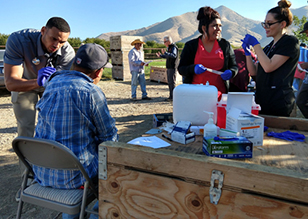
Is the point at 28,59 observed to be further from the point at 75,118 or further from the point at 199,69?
the point at 199,69

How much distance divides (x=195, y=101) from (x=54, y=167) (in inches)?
39.7

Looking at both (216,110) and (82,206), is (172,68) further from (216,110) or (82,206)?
(82,206)

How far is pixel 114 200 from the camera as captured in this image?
1.17 meters

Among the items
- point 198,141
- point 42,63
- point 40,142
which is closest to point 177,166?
point 198,141

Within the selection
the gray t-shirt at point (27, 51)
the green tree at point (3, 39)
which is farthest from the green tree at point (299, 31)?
Result: the green tree at point (3, 39)

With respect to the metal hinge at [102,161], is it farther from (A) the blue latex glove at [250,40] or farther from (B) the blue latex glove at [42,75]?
(A) the blue latex glove at [250,40]

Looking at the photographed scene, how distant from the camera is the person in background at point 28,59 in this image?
7.50 feet

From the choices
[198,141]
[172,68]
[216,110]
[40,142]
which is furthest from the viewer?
[172,68]

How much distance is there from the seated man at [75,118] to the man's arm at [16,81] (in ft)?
3.15

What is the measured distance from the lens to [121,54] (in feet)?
36.3

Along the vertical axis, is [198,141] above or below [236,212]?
above

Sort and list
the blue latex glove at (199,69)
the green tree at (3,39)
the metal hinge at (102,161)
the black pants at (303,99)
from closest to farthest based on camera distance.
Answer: the metal hinge at (102,161) < the blue latex glove at (199,69) < the black pants at (303,99) < the green tree at (3,39)

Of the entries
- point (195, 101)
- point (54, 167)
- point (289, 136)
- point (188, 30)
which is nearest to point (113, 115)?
point (195, 101)

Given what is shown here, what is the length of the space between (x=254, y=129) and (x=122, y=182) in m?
0.85
